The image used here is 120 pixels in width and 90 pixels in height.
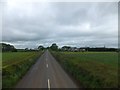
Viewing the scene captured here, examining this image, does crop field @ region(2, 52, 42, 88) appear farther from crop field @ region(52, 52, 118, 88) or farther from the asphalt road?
crop field @ region(52, 52, 118, 88)

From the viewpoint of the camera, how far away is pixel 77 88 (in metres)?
15.8

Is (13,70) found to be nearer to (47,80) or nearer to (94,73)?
(47,80)

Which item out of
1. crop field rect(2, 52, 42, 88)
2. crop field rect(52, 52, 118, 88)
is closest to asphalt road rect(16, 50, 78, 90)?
crop field rect(2, 52, 42, 88)

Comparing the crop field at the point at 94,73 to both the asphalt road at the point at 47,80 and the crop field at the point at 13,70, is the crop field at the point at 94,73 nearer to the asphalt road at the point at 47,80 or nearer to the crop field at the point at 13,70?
the asphalt road at the point at 47,80

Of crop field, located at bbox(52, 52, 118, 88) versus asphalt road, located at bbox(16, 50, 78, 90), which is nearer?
crop field, located at bbox(52, 52, 118, 88)

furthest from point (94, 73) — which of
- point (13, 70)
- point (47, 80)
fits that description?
point (13, 70)

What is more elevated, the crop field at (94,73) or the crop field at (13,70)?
the crop field at (94,73)

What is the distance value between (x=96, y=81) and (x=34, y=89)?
198 inches

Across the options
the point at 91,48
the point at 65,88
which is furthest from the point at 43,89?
the point at 91,48

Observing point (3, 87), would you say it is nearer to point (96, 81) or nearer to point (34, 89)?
point (34, 89)

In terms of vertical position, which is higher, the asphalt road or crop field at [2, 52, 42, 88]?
crop field at [2, 52, 42, 88]

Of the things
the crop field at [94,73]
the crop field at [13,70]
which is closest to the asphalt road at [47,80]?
the crop field at [13,70]

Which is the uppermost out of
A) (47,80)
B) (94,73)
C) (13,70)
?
(94,73)

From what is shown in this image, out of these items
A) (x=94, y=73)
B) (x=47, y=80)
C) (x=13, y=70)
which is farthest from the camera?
(x=13, y=70)
